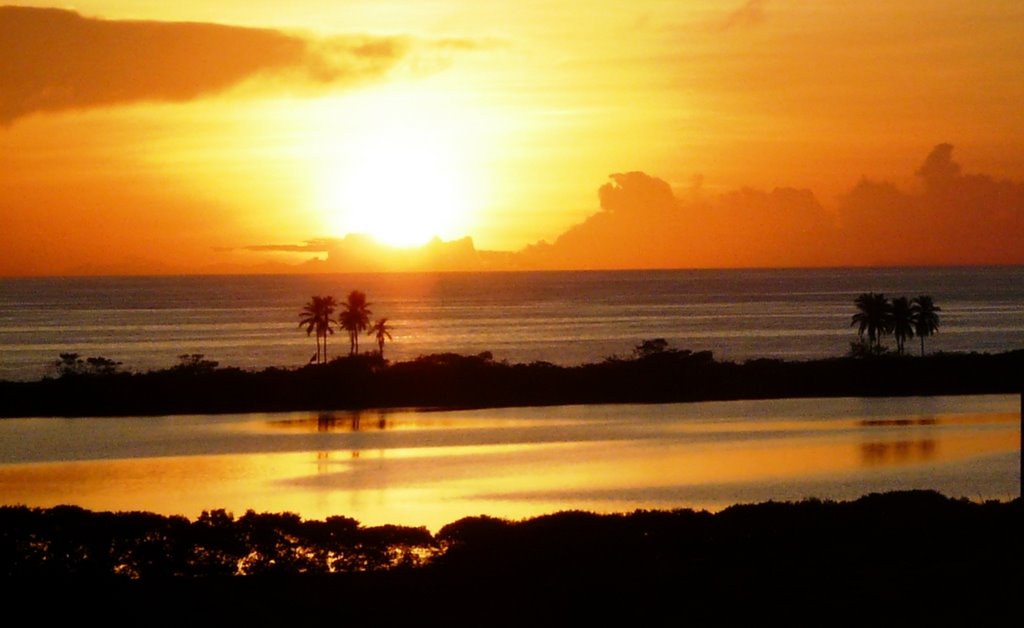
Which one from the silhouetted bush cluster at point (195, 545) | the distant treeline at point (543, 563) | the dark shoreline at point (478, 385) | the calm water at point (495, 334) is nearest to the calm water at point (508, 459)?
the dark shoreline at point (478, 385)

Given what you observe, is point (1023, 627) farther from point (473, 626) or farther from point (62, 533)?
point (62, 533)

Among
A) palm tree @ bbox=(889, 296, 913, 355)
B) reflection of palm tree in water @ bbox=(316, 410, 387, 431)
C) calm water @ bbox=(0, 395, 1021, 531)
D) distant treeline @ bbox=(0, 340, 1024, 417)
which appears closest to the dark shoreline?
distant treeline @ bbox=(0, 340, 1024, 417)

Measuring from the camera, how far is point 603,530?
2384 centimetres

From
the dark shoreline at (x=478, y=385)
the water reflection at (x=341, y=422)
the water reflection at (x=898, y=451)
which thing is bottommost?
the water reflection at (x=898, y=451)

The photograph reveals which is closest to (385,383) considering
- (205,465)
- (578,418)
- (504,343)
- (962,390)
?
(578,418)

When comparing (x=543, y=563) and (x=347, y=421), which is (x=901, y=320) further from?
(x=543, y=563)

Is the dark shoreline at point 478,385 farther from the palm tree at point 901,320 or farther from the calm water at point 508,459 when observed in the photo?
the palm tree at point 901,320

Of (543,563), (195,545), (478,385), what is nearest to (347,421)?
(478,385)

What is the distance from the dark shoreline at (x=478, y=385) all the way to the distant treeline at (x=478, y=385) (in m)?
0.06

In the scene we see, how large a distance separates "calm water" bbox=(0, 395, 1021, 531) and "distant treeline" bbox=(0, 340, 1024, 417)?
4583 mm

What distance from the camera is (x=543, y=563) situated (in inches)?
836

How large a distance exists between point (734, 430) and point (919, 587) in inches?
1150

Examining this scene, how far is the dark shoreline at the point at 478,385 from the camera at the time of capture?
61938 mm

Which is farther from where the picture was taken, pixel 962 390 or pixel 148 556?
pixel 962 390
